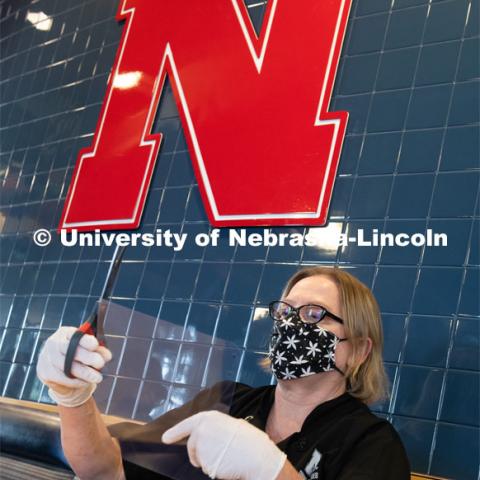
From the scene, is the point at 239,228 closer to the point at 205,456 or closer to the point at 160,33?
the point at 160,33

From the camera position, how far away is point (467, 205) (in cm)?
197

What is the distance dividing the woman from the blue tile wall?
9 centimetres

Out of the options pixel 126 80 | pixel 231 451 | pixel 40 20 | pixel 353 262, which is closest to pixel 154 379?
pixel 231 451

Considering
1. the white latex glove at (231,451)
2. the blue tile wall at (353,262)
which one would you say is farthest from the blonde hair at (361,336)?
the white latex glove at (231,451)

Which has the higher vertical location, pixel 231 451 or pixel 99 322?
pixel 99 322

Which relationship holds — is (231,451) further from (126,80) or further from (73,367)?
(126,80)

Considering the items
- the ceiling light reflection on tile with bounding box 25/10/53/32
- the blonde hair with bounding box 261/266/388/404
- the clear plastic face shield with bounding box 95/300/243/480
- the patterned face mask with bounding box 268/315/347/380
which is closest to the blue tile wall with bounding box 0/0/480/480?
the clear plastic face shield with bounding box 95/300/243/480

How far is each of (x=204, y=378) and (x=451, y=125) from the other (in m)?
1.30

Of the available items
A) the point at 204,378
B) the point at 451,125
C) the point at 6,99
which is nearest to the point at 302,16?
the point at 451,125

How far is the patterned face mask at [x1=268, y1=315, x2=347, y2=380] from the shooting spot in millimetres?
1508

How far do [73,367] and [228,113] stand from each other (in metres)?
1.67

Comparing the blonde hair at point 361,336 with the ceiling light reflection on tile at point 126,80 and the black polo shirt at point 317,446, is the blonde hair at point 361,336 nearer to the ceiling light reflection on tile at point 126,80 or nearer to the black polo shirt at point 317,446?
the black polo shirt at point 317,446

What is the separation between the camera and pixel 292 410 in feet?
5.03

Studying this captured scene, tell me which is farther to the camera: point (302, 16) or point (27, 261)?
point (27, 261)
